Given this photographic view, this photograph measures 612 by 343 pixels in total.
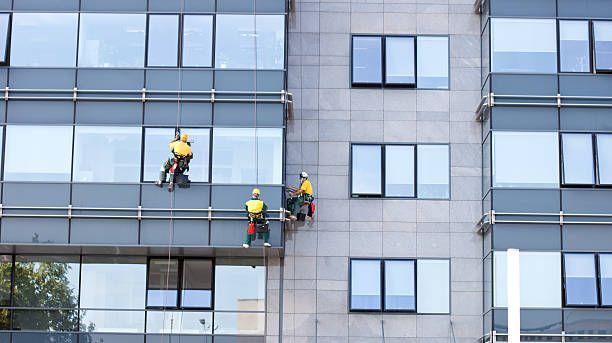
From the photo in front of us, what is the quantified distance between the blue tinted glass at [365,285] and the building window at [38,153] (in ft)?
26.3

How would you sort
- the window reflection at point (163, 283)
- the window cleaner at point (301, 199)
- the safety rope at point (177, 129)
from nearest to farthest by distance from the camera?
the safety rope at point (177, 129) < the window cleaner at point (301, 199) < the window reflection at point (163, 283)

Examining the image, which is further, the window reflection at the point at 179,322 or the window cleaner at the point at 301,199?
the window reflection at the point at 179,322

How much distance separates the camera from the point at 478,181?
3831cm

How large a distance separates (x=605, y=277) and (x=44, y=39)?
52.6 ft

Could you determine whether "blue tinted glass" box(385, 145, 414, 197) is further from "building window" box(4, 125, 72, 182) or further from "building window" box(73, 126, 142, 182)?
"building window" box(4, 125, 72, 182)

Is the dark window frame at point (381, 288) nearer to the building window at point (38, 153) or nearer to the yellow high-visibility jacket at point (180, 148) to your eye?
the yellow high-visibility jacket at point (180, 148)

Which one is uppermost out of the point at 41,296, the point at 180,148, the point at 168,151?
the point at 168,151

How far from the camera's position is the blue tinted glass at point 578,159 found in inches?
1462

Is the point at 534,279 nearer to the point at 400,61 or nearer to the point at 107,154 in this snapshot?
the point at 400,61

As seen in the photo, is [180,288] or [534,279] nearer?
[534,279]

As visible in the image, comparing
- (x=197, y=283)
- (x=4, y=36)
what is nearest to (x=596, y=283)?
(x=197, y=283)

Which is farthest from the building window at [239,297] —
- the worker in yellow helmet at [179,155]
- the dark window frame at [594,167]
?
the dark window frame at [594,167]

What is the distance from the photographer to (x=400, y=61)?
128 ft

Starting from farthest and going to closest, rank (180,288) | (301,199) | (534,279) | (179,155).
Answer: (180,288), (301,199), (534,279), (179,155)
